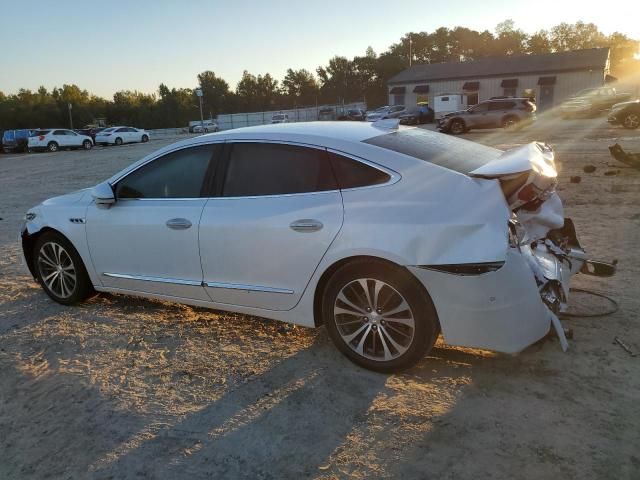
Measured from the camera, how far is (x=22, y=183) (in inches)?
637

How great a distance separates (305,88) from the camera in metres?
96.6

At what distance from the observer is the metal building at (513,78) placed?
147 ft

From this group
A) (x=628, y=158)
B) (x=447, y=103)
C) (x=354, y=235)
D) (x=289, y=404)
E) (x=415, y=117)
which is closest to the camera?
(x=289, y=404)

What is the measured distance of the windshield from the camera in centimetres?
343

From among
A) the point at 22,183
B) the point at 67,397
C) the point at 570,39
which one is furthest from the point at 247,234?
the point at 570,39

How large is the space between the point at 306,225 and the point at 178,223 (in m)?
1.12

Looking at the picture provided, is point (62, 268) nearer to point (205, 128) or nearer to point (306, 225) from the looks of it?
point (306, 225)

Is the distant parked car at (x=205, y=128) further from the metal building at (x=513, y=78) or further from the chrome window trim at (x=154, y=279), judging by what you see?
the chrome window trim at (x=154, y=279)

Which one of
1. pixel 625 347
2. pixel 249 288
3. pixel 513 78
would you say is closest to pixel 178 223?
pixel 249 288

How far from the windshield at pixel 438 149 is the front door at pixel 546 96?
155 ft

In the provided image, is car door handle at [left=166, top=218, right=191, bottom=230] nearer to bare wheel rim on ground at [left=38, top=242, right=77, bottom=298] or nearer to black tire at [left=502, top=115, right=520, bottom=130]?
bare wheel rim on ground at [left=38, top=242, right=77, bottom=298]

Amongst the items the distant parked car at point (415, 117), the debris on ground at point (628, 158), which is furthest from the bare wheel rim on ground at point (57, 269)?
the distant parked car at point (415, 117)

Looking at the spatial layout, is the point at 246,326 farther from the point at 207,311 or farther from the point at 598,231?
the point at 598,231

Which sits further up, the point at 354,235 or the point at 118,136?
the point at 354,235
